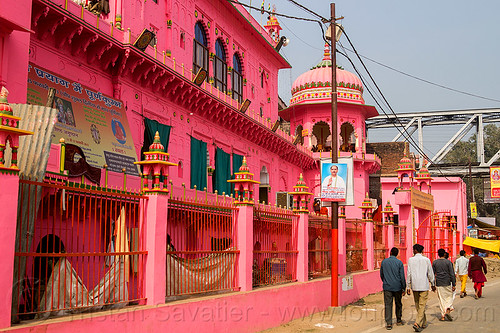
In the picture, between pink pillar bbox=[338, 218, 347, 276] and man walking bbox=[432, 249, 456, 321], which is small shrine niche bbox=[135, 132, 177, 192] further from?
pink pillar bbox=[338, 218, 347, 276]

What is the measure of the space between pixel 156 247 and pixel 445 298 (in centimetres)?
797

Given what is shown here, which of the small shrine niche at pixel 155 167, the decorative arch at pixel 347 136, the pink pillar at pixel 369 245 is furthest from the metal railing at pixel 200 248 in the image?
the decorative arch at pixel 347 136

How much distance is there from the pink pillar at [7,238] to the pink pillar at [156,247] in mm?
2724

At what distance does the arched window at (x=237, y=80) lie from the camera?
2728 centimetres

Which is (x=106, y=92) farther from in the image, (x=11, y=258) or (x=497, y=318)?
(x=497, y=318)

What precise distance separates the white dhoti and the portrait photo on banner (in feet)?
11.3

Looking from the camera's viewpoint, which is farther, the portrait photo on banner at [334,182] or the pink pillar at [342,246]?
the pink pillar at [342,246]

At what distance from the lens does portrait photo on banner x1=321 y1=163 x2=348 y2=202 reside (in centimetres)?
1521

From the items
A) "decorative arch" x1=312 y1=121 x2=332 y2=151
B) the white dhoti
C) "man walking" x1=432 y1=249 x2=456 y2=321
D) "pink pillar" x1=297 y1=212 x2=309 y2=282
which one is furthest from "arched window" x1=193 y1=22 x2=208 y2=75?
"decorative arch" x1=312 y1=121 x2=332 y2=151

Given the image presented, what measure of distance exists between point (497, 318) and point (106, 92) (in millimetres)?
12316

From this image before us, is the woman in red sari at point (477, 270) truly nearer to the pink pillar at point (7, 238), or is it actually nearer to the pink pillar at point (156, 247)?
the pink pillar at point (156, 247)

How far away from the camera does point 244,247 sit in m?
11.3

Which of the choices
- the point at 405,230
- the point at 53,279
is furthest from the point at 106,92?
the point at 405,230

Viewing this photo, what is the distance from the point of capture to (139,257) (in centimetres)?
874
